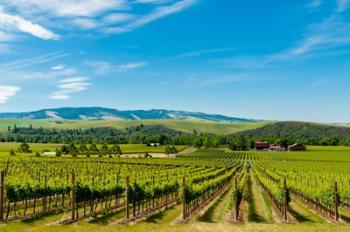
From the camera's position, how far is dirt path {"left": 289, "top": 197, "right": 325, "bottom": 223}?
1422 inches

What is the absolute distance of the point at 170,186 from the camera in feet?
151

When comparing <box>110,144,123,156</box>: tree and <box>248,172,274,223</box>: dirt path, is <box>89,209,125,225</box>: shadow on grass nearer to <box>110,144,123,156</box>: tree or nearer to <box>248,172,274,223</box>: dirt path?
<box>248,172,274,223</box>: dirt path

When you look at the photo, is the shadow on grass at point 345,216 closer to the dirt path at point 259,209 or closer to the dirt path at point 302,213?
the dirt path at point 302,213

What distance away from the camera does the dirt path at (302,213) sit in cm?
3612

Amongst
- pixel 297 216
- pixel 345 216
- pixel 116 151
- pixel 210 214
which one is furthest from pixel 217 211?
pixel 116 151

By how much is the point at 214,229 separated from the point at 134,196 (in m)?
10.7

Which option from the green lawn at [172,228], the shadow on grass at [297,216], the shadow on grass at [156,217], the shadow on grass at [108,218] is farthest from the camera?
the shadow on grass at [297,216]

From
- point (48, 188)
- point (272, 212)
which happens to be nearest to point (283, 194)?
point (272, 212)

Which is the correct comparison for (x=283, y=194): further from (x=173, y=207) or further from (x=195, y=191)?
(x=173, y=207)

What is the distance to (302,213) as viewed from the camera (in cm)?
4106

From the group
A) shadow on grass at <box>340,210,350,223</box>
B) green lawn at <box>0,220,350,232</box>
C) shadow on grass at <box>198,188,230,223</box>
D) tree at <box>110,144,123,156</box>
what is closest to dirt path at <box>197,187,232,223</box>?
shadow on grass at <box>198,188,230,223</box>

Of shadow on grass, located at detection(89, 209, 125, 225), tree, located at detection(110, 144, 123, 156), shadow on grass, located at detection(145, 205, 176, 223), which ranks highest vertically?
tree, located at detection(110, 144, 123, 156)

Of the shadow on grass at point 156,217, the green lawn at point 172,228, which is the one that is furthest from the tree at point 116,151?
the green lawn at point 172,228

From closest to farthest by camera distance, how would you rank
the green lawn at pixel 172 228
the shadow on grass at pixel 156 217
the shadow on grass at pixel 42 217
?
the green lawn at pixel 172 228
the shadow on grass at pixel 42 217
the shadow on grass at pixel 156 217
